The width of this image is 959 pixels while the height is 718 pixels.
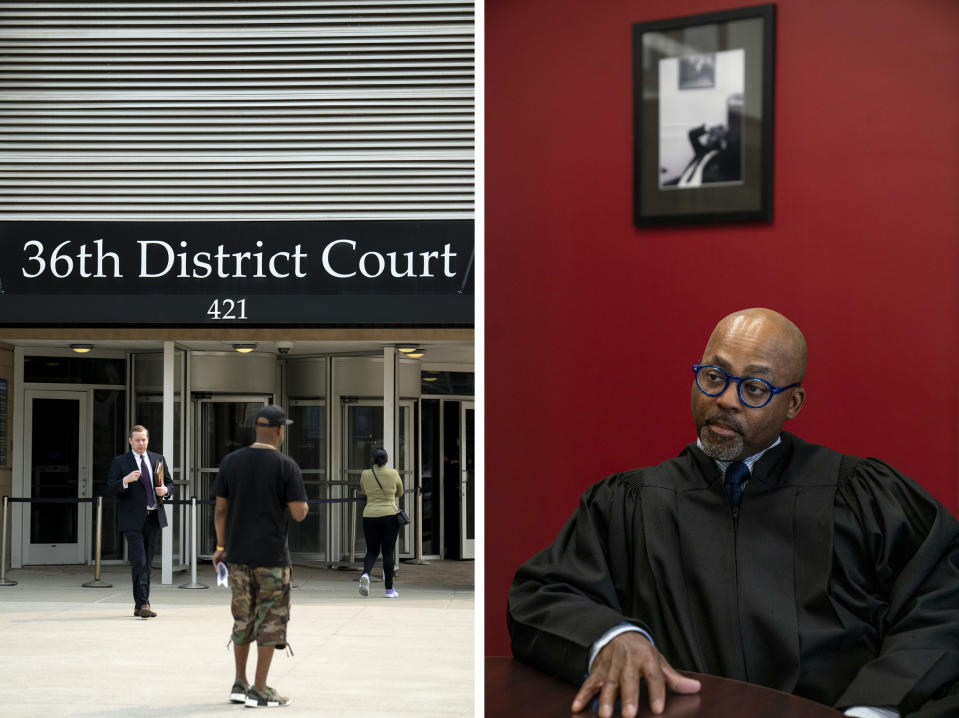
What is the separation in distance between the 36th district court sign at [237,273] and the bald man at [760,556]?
595cm

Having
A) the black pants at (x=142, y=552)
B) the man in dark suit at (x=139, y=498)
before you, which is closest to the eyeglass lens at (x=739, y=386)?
the man in dark suit at (x=139, y=498)

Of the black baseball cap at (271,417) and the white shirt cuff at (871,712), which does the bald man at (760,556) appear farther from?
the black baseball cap at (271,417)

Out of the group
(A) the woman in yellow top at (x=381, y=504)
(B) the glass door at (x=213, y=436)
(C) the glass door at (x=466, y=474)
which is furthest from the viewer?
(C) the glass door at (x=466, y=474)

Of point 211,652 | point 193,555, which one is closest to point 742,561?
point 211,652

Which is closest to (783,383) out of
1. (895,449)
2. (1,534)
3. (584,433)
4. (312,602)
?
(895,449)

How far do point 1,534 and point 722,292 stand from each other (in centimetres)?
739

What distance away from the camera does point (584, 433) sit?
1.70 meters

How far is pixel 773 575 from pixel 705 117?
0.63 meters

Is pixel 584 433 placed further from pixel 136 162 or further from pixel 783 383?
pixel 136 162

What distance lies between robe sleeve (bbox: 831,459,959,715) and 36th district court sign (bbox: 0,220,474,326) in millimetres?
6045

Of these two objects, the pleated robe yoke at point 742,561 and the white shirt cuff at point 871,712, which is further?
the pleated robe yoke at point 742,561

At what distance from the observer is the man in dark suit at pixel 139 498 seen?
6.05 meters

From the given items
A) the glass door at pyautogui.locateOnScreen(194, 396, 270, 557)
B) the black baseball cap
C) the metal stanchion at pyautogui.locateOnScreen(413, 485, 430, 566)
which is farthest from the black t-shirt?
the metal stanchion at pyautogui.locateOnScreen(413, 485, 430, 566)

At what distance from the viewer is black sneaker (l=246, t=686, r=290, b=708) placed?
15.3ft
